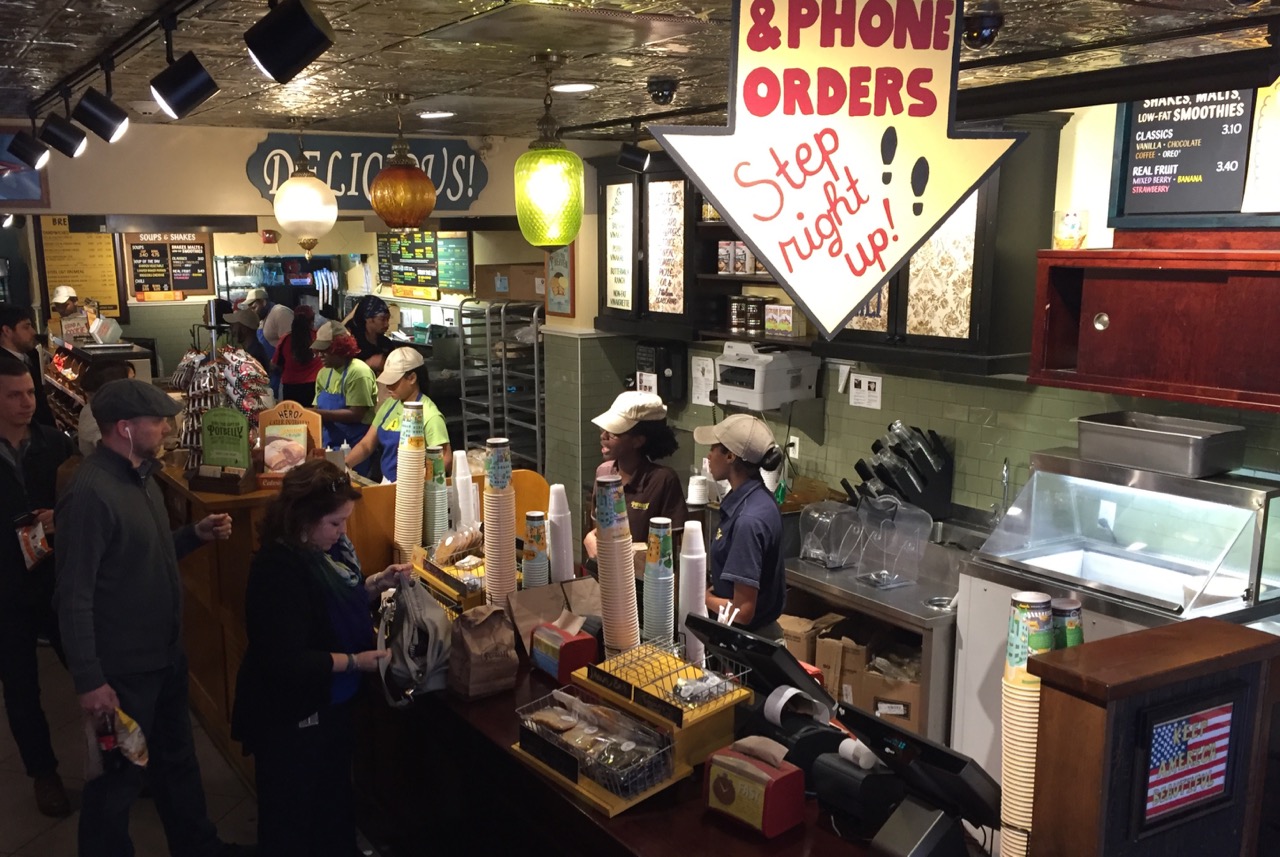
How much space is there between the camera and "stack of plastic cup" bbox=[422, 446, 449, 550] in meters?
3.81

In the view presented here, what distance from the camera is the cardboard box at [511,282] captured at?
9.39 meters

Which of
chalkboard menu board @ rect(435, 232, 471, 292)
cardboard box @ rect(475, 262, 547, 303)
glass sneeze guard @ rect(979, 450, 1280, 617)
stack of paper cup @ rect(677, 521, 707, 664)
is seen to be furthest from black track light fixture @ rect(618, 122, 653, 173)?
chalkboard menu board @ rect(435, 232, 471, 292)

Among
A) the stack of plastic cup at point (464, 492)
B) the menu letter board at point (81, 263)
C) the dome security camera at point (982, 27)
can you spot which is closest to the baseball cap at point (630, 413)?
the stack of plastic cup at point (464, 492)

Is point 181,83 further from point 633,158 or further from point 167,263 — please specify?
point 167,263

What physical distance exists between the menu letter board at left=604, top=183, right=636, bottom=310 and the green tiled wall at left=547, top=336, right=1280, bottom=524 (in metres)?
0.71

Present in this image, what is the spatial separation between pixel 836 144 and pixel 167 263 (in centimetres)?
1243

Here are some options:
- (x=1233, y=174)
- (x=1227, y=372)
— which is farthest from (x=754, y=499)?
(x=1233, y=174)

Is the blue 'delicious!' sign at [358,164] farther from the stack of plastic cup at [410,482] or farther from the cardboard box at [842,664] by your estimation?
the cardboard box at [842,664]

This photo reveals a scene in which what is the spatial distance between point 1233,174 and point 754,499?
2.30 m

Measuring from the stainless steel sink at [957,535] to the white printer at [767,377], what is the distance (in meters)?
1.18

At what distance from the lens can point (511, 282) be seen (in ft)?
32.0

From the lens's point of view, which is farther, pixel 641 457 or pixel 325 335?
pixel 325 335

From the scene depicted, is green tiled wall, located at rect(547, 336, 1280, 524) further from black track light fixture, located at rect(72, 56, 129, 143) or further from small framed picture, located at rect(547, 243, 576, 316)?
black track light fixture, located at rect(72, 56, 129, 143)

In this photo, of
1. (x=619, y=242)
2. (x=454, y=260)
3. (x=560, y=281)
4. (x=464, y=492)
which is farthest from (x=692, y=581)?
(x=454, y=260)
